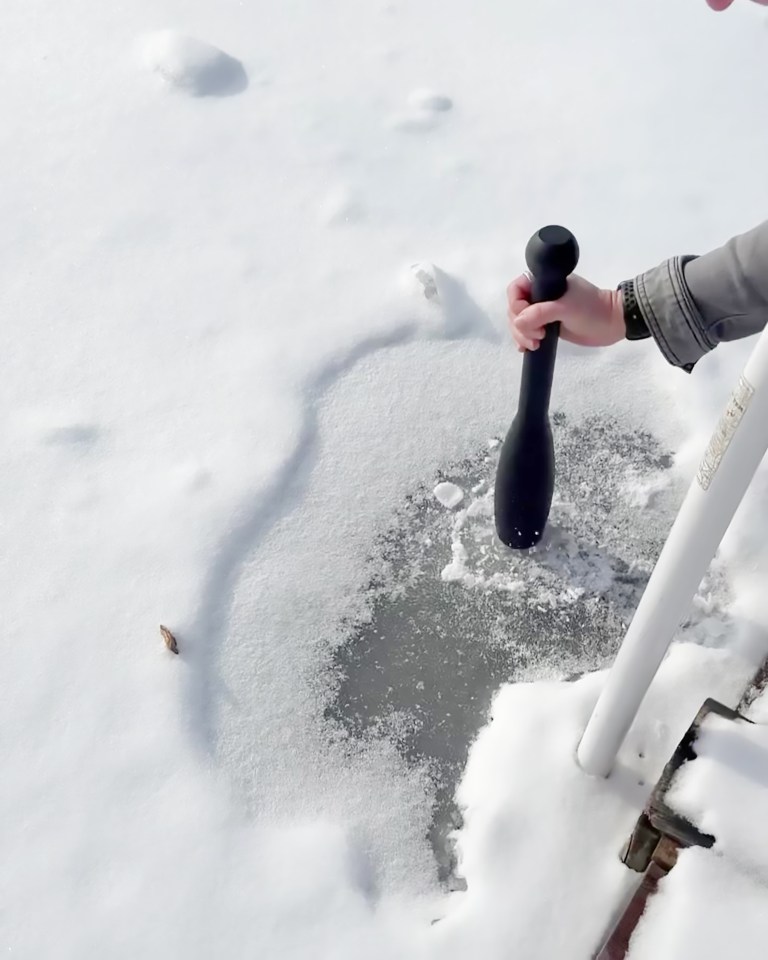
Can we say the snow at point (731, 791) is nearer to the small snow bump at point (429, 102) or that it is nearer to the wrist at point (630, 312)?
the wrist at point (630, 312)

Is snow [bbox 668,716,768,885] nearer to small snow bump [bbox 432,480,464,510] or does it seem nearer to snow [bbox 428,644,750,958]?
snow [bbox 428,644,750,958]

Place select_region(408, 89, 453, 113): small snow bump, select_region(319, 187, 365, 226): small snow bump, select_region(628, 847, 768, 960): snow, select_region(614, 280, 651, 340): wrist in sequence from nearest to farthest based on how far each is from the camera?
select_region(628, 847, 768, 960): snow < select_region(614, 280, 651, 340): wrist < select_region(319, 187, 365, 226): small snow bump < select_region(408, 89, 453, 113): small snow bump

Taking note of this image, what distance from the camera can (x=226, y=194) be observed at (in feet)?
5.49

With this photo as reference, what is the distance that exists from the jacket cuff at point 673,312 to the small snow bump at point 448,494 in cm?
36

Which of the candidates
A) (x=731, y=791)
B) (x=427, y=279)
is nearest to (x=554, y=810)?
(x=731, y=791)

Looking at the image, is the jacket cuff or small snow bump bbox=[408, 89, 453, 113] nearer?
the jacket cuff

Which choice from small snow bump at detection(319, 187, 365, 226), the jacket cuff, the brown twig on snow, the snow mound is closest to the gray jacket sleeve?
the jacket cuff

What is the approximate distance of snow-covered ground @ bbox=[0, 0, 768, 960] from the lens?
3.18 feet

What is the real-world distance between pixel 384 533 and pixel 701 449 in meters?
0.43

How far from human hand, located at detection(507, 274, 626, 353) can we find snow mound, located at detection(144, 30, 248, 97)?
1.08 m

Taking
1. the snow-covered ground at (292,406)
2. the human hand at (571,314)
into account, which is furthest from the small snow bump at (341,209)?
the human hand at (571,314)

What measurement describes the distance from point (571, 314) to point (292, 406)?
0.50 metres

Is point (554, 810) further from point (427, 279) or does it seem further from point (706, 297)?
point (427, 279)

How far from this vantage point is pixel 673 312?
0.98 metres
